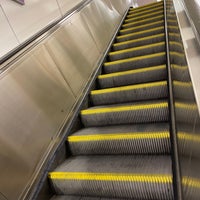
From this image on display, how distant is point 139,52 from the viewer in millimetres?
2961

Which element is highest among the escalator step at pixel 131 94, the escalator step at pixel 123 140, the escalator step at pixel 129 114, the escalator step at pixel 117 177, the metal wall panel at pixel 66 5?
the metal wall panel at pixel 66 5

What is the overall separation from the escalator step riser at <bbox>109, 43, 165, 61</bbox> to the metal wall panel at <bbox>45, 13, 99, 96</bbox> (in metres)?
0.30

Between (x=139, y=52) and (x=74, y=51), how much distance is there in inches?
37.4

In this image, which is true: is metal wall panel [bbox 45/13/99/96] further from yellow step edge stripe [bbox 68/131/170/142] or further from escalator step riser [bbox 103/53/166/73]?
yellow step edge stripe [bbox 68/131/170/142]

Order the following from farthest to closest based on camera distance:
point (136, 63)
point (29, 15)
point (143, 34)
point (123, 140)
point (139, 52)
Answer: point (143, 34) < point (139, 52) < point (136, 63) < point (29, 15) < point (123, 140)

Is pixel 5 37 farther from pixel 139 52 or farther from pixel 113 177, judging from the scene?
pixel 139 52

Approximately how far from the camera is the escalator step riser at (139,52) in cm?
282

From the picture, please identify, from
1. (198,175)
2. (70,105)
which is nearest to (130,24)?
(70,105)

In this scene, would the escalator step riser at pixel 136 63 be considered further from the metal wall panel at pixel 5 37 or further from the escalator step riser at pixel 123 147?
the metal wall panel at pixel 5 37

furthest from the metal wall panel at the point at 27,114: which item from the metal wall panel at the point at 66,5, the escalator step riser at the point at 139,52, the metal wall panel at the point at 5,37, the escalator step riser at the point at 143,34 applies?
the escalator step riser at the point at 143,34

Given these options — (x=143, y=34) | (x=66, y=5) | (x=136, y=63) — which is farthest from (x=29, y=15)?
(x=143, y=34)

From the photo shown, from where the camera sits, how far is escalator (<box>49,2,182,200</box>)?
1.46 m

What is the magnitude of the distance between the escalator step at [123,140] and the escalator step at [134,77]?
0.74 meters

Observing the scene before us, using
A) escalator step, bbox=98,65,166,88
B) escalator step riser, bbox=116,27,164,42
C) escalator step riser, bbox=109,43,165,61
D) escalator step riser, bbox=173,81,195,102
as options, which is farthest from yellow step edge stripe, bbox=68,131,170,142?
escalator step riser, bbox=116,27,164,42
